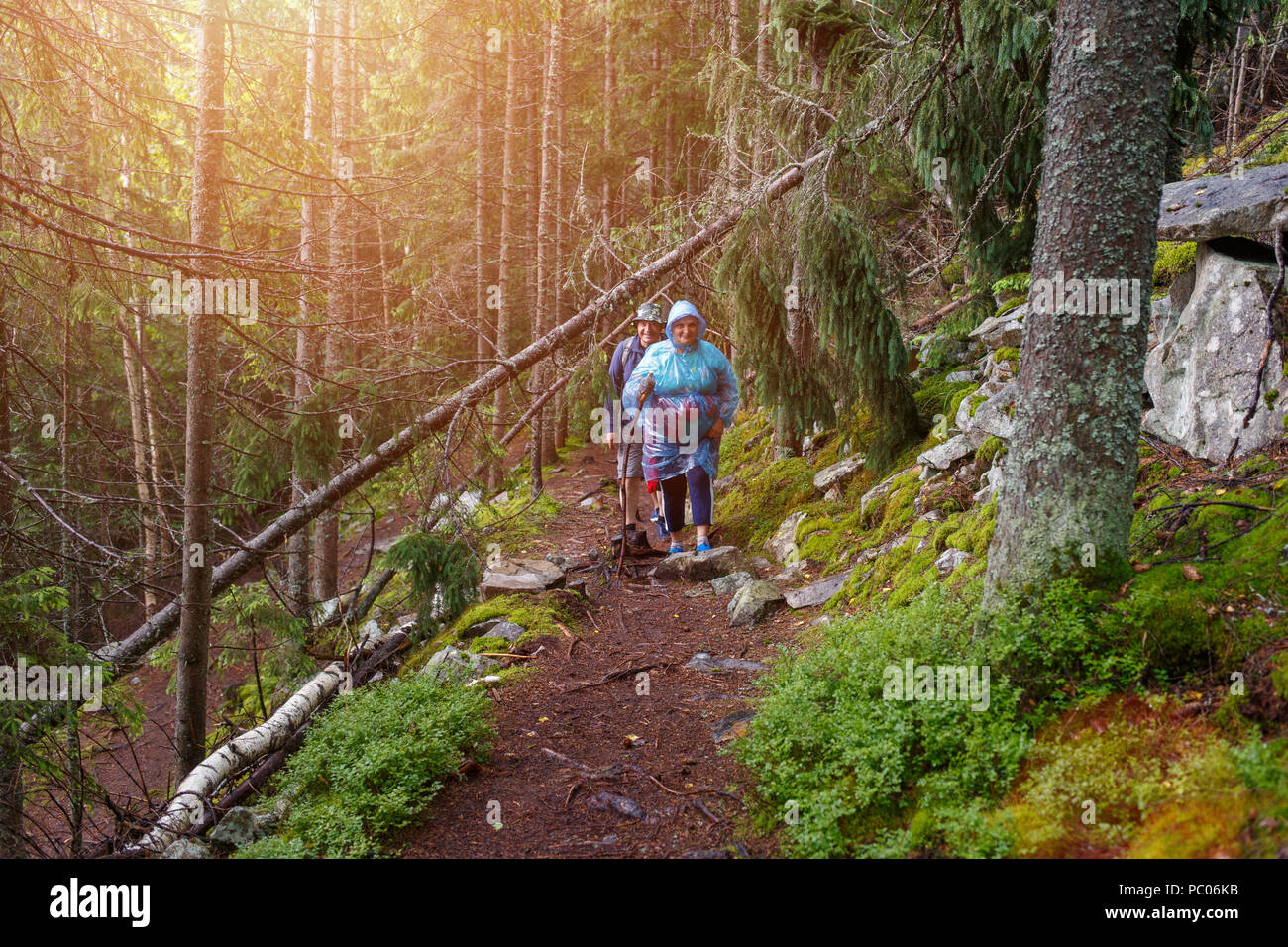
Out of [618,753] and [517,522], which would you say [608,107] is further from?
[618,753]

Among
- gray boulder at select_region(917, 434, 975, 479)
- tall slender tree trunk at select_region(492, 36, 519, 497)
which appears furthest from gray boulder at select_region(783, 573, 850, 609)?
tall slender tree trunk at select_region(492, 36, 519, 497)

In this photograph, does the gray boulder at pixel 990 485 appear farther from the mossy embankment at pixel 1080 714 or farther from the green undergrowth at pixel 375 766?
the green undergrowth at pixel 375 766

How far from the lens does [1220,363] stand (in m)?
4.84

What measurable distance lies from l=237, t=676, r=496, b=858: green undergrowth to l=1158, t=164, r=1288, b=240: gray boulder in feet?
17.1

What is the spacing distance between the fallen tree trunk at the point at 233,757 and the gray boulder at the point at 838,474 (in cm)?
532

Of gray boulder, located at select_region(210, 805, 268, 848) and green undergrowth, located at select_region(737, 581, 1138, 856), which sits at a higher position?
green undergrowth, located at select_region(737, 581, 1138, 856)

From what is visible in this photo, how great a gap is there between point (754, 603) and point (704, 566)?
1388 mm

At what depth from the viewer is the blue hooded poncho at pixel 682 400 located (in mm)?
8445

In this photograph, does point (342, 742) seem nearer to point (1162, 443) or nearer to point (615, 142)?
point (1162, 443)

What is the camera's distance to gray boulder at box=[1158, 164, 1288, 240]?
15.5 feet

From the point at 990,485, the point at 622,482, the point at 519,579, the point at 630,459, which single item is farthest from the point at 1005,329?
the point at 519,579

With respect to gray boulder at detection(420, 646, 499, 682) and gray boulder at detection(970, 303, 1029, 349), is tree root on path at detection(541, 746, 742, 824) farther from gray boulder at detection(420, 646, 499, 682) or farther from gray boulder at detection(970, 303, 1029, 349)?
gray boulder at detection(970, 303, 1029, 349)
